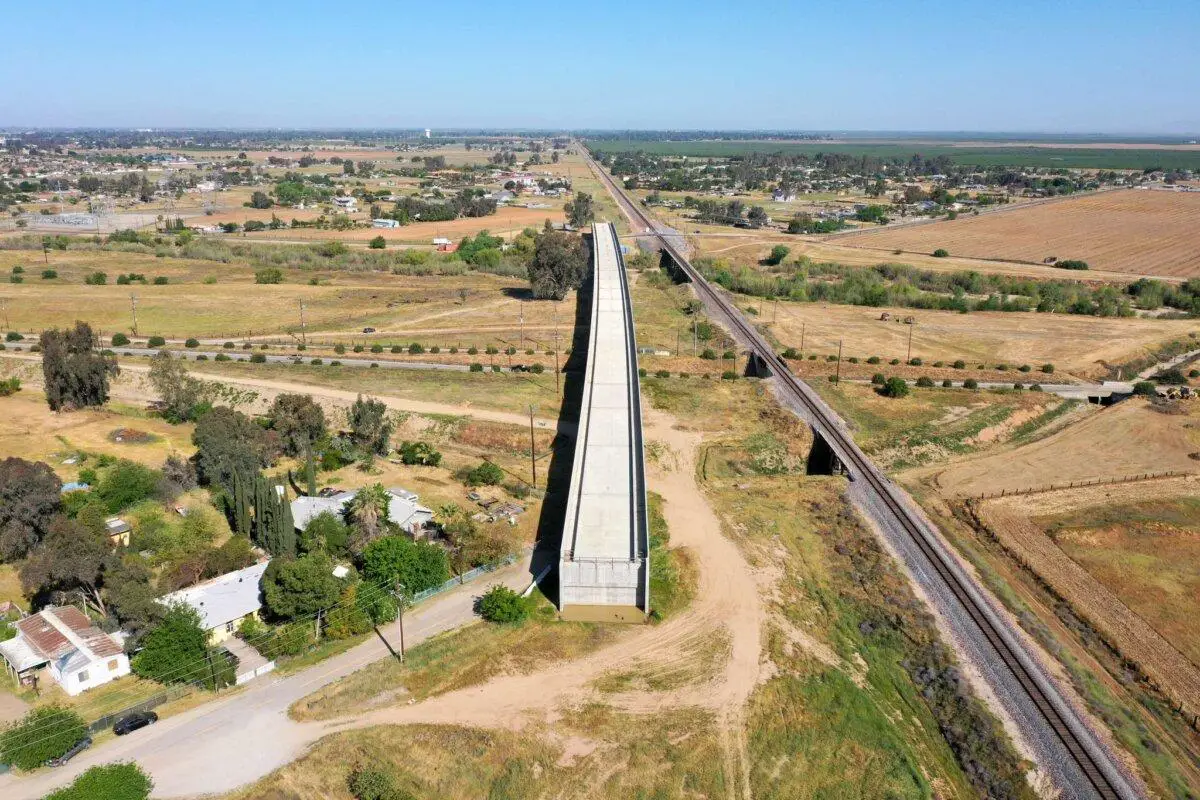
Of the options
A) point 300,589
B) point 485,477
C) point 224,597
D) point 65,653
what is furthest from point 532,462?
point 65,653

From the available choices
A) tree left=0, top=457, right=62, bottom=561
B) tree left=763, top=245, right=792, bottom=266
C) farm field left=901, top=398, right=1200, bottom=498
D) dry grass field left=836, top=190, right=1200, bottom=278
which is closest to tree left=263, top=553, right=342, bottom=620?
tree left=0, top=457, right=62, bottom=561

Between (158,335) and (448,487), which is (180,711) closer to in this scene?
(448,487)

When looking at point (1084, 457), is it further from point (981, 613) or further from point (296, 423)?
point (296, 423)

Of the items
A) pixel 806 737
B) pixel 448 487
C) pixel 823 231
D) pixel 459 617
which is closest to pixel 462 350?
pixel 448 487

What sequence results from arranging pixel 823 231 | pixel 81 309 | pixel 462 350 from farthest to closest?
pixel 823 231, pixel 81 309, pixel 462 350

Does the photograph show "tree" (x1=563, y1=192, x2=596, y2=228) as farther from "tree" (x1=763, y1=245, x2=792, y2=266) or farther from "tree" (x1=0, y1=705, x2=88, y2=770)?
"tree" (x1=0, y1=705, x2=88, y2=770)
